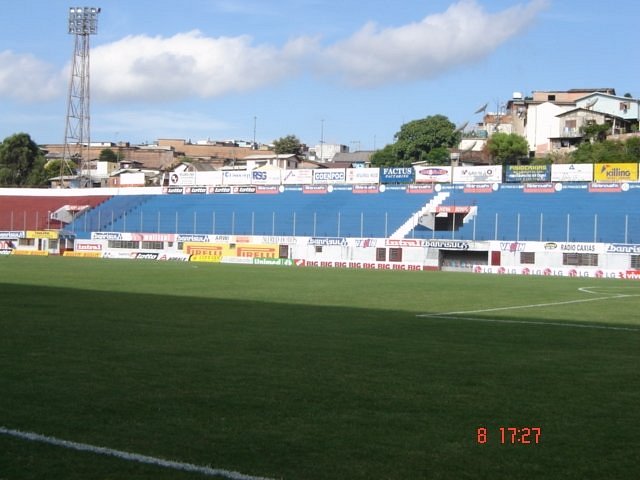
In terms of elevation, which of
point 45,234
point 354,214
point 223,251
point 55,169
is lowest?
point 223,251

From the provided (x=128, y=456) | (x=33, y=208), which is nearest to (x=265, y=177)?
(x=33, y=208)

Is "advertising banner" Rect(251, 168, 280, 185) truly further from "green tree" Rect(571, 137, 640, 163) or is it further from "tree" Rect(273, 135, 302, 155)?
"tree" Rect(273, 135, 302, 155)

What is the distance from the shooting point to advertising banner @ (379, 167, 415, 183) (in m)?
97.1

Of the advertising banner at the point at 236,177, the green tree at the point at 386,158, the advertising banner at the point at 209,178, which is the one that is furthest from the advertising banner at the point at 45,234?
the green tree at the point at 386,158

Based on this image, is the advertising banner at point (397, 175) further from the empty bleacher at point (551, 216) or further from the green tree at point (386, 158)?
the green tree at point (386, 158)

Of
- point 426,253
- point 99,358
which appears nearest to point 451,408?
point 99,358

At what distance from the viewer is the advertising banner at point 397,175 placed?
97062 mm

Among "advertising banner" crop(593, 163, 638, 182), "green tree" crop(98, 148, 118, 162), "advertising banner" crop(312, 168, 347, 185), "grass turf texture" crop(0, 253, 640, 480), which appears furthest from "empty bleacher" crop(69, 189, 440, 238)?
"green tree" crop(98, 148, 118, 162)

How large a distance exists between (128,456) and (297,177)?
312 feet

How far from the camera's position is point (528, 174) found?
296 feet

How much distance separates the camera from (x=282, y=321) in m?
24.8

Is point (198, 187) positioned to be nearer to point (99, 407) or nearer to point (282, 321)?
point (282, 321)

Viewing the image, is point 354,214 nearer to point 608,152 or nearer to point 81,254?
point 81,254

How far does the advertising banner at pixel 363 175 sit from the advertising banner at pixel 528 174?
15.2 meters
